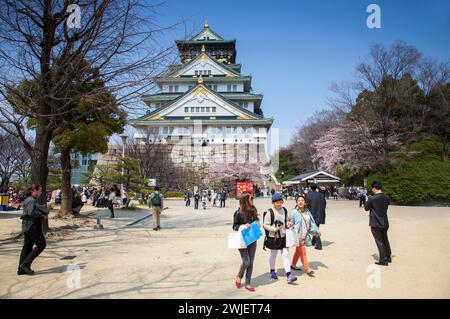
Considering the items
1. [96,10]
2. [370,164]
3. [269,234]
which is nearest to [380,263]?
[269,234]

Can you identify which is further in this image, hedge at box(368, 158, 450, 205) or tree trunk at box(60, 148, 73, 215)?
hedge at box(368, 158, 450, 205)

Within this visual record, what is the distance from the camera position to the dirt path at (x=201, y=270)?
5.00 metres

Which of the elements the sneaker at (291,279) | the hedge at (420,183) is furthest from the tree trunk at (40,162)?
the hedge at (420,183)

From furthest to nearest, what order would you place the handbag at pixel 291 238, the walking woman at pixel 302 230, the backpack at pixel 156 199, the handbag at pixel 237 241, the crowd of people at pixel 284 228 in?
the backpack at pixel 156 199 → the walking woman at pixel 302 230 → the handbag at pixel 291 238 → the crowd of people at pixel 284 228 → the handbag at pixel 237 241

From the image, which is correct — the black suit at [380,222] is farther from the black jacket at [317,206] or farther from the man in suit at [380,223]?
the black jacket at [317,206]

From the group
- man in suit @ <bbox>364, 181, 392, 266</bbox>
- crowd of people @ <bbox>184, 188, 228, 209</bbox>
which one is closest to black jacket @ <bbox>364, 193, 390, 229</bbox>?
man in suit @ <bbox>364, 181, 392, 266</bbox>

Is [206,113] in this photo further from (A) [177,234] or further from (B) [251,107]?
(A) [177,234]

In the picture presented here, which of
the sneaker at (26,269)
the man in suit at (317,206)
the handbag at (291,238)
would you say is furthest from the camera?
the man in suit at (317,206)

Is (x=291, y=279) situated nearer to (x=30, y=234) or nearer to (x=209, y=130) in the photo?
(x=30, y=234)

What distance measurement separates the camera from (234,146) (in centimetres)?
4441

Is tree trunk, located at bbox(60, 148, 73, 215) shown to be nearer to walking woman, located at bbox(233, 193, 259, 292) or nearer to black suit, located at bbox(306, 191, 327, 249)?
black suit, located at bbox(306, 191, 327, 249)

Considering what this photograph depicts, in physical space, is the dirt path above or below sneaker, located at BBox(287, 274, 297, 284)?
below

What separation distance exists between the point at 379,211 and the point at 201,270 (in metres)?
3.72

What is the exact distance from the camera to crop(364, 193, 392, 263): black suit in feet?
22.3
